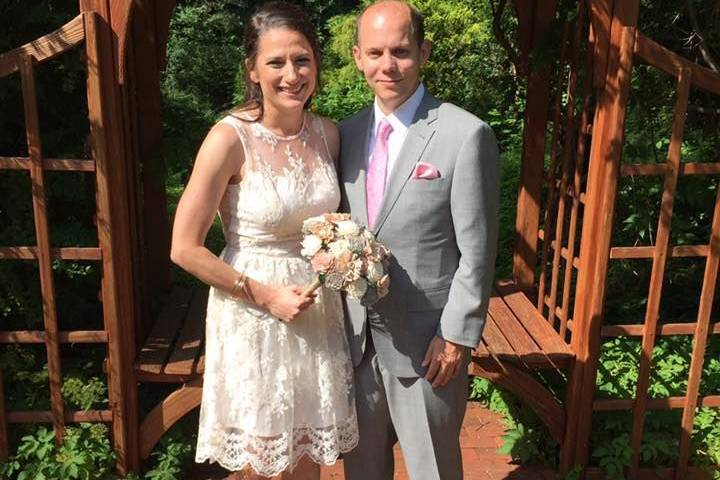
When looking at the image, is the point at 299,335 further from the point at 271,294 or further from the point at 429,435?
the point at 429,435

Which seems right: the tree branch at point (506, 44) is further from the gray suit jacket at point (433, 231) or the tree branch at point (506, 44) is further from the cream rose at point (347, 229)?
the cream rose at point (347, 229)

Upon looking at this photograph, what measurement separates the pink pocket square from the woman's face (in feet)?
1.50

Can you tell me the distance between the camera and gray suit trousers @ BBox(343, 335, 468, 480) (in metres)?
2.38

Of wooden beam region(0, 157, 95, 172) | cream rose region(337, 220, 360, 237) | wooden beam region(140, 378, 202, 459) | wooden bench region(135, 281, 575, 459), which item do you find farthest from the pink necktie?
wooden beam region(140, 378, 202, 459)

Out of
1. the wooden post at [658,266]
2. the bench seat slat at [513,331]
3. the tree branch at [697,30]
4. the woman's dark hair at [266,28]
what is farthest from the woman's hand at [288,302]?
the tree branch at [697,30]

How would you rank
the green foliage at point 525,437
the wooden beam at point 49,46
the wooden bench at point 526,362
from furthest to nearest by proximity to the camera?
1. the green foliage at point 525,437
2. the wooden bench at point 526,362
3. the wooden beam at point 49,46

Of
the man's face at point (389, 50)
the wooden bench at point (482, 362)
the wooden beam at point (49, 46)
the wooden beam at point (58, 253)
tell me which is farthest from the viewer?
the wooden bench at point (482, 362)

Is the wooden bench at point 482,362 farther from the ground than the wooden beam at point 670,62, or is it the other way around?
Answer: the wooden beam at point 670,62

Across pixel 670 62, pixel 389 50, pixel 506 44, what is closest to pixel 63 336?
pixel 389 50

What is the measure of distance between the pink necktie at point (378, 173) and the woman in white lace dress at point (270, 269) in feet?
0.43

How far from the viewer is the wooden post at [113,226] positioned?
2.81 m

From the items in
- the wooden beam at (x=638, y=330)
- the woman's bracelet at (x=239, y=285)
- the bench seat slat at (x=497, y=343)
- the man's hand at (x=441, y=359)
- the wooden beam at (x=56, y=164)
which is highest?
the wooden beam at (x=56, y=164)

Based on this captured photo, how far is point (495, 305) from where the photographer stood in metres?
4.07

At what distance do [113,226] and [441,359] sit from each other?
1585 mm
